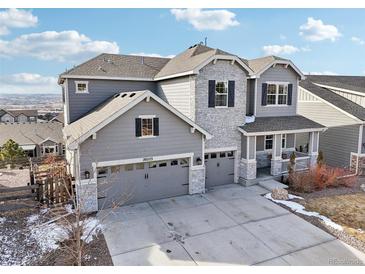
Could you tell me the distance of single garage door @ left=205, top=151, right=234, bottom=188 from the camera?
45.8 ft

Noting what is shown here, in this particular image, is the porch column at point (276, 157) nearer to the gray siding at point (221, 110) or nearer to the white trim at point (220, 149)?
the gray siding at point (221, 110)

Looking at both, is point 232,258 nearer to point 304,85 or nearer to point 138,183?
point 138,183

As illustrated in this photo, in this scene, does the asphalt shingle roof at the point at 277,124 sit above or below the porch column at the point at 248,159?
above

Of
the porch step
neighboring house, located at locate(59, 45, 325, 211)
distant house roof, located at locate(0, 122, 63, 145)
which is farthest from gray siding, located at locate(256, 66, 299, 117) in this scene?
distant house roof, located at locate(0, 122, 63, 145)

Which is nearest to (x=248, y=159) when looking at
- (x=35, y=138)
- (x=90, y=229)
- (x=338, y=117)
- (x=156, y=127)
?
(x=156, y=127)

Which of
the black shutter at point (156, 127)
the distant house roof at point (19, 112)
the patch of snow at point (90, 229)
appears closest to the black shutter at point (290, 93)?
the black shutter at point (156, 127)

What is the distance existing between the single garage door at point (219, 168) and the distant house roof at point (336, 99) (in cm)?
860

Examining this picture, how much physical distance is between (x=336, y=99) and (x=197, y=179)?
12.2 metres

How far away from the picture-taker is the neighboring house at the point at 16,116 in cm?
7150

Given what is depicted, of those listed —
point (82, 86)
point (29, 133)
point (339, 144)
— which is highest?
point (82, 86)

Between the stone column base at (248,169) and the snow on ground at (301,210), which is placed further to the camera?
the stone column base at (248,169)

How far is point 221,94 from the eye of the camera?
1378 cm

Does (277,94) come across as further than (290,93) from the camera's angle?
No

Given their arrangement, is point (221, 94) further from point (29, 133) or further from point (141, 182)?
point (29, 133)
